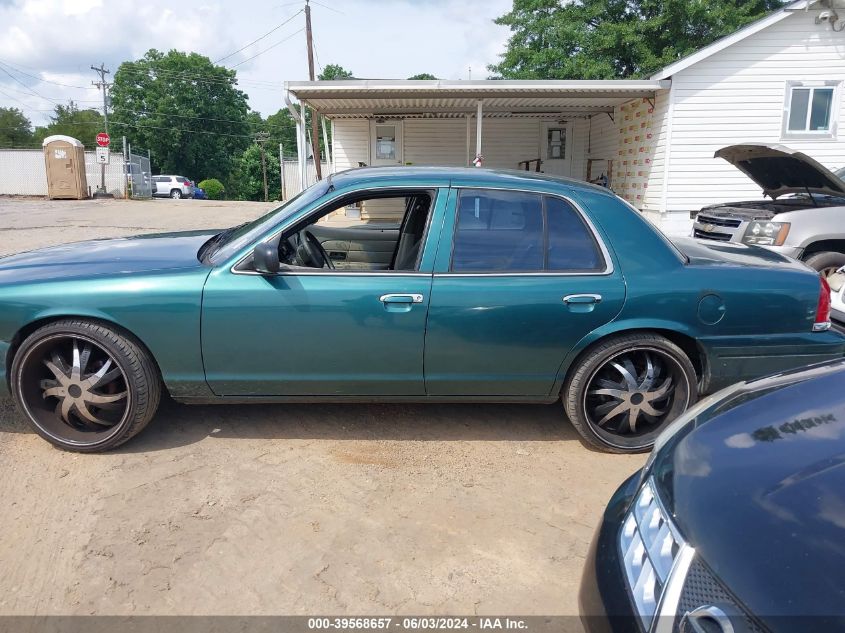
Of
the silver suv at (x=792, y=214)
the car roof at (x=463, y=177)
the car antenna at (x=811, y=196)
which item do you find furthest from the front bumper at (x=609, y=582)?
the car antenna at (x=811, y=196)

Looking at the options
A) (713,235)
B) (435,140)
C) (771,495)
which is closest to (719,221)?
(713,235)

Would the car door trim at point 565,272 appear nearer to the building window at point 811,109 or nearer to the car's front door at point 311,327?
the car's front door at point 311,327

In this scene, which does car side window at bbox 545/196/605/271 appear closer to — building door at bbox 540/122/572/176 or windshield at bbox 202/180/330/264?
windshield at bbox 202/180/330/264

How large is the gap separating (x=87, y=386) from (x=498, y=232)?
243 centimetres

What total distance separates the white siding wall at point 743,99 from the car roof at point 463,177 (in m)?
11.0

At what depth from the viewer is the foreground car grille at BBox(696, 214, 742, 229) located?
726 cm

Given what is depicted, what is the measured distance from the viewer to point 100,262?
360 centimetres

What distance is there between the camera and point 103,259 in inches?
144

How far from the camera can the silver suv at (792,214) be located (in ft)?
21.8

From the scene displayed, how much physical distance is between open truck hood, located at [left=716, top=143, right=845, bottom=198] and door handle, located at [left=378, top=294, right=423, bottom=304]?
529 centimetres

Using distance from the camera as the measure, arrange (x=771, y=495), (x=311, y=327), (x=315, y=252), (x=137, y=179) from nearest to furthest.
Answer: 1. (x=771, y=495)
2. (x=311, y=327)
3. (x=315, y=252)
4. (x=137, y=179)

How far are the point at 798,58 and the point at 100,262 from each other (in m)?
14.5

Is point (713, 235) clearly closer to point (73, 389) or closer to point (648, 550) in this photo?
point (648, 550)

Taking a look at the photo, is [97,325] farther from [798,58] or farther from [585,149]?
[585,149]
